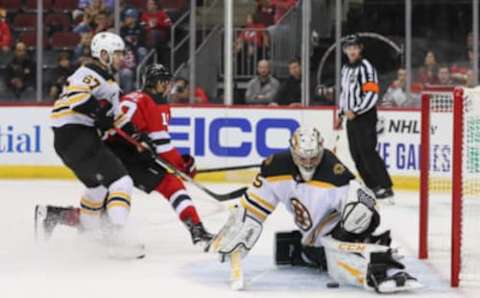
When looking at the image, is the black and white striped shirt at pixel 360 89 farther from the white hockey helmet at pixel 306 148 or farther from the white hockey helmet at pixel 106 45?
the white hockey helmet at pixel 306 148

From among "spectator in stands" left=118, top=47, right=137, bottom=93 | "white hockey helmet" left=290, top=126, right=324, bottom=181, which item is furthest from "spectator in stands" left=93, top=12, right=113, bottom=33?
"white hockey helmet" left=290, top=126, right=324, bottom=181

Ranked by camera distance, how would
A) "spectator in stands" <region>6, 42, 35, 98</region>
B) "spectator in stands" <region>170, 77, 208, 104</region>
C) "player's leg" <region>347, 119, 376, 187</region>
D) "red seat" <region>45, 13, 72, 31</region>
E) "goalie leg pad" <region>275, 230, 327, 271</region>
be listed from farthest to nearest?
"red seat" <region>45, 13, 72, 31</region>
"spectator in stands" <region>6, 42, 35, 98</region>
"spectator in stands" <region>170, 77, 208, 104</region>
"player's leg" <region>347, 119, 376, 187</region>
"goalie leg pad" <region>275, 230, 327, 271</region>

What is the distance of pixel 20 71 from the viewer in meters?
11.3

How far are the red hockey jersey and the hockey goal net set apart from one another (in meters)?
1.35

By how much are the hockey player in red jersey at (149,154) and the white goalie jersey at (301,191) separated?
3.39 feet

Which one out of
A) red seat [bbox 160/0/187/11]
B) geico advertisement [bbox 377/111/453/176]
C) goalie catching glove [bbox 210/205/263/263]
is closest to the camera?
goalie catching glove [bbox 210/205/263/263]

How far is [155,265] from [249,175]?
4269 millimetres

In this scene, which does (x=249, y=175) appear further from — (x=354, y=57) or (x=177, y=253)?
(x=177, y=253)

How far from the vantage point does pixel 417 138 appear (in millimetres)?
9992

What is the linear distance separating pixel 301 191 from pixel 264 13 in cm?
607

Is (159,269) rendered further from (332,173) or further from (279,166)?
(332,173)

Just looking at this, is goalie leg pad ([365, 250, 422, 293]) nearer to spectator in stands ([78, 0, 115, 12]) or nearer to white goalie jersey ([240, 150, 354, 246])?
white goalie jersey ([240, 150, 354, 246])

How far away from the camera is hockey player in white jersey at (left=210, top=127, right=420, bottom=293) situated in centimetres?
521

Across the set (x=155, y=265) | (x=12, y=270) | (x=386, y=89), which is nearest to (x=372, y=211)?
(x=155, y=265)
